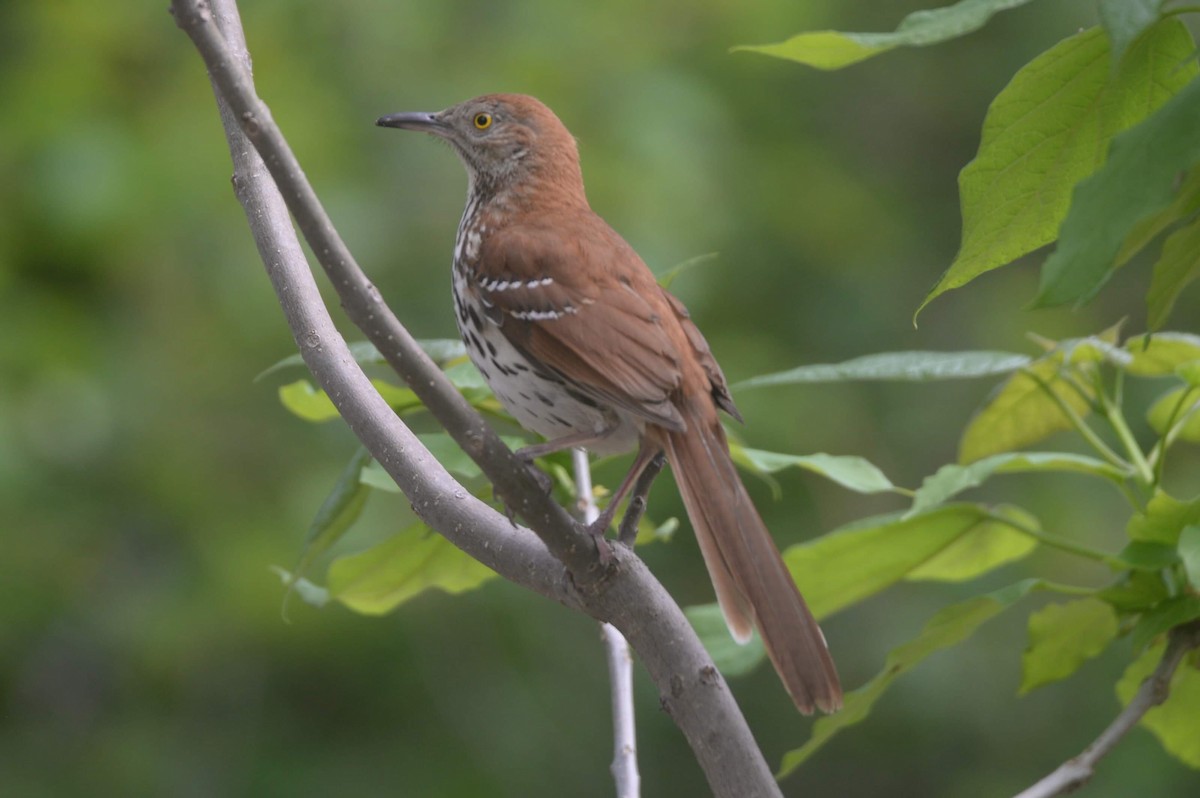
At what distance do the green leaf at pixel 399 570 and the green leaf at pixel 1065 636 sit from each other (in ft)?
3.03

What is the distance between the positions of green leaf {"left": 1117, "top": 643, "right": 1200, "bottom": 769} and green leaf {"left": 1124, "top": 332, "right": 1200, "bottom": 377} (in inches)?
19.9

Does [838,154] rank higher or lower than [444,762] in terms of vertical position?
higher

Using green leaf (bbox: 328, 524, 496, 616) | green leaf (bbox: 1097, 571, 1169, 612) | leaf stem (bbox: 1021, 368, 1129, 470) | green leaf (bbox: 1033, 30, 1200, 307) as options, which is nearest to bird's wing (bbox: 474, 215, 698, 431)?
green leaf (bbox: 328, 524, 496, 616)

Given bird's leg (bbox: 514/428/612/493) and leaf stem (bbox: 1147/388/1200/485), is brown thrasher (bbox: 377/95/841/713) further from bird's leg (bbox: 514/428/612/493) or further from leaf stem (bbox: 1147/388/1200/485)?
leaf stem (bbox: 1147/388/1200/485)

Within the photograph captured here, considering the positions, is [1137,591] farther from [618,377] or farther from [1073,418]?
[618,377]

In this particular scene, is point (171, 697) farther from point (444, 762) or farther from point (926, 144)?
point (926, 144)

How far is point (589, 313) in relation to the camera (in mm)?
2465

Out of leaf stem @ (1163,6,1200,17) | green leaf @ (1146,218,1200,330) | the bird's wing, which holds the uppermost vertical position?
leaf stem @ (1163,6,1200,17)

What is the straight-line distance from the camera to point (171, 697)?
211 inches

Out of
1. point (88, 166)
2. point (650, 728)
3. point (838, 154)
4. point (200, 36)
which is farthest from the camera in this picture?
point (838, 154)

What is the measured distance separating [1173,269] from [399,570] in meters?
1.38

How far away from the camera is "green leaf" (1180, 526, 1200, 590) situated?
70.3 inches

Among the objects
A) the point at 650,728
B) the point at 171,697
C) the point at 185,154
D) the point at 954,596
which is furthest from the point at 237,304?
the point at 954,596

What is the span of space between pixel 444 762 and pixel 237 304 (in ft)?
6.27
